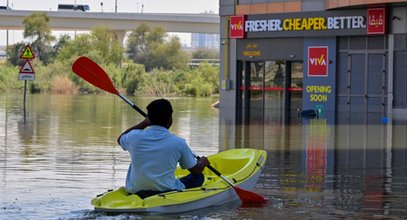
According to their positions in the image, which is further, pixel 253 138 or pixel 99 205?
pixel 253 138

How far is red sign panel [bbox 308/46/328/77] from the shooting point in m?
37.7

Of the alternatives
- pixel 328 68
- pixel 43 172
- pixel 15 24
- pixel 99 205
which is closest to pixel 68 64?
pixel 15 24

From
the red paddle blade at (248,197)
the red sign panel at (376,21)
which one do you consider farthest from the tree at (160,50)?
the red paddle blade at (248,197)

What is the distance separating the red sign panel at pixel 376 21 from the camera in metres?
35.0

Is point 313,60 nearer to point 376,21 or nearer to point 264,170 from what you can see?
point 376,21

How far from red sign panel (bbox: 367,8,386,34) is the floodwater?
7.95 meters

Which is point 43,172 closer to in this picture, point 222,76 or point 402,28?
point 402,28

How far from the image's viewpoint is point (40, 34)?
8494 cm

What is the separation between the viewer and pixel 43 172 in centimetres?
1480

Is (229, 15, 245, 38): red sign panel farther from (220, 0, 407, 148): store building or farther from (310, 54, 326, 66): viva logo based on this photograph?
(310, 54, 326, 66): viva logo

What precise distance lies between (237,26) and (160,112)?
30739 mm

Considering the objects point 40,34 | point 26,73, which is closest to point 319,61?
point 26,73

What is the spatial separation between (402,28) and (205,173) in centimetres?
2375

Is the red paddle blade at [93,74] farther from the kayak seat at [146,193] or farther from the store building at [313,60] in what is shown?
the store building at [313,60]
